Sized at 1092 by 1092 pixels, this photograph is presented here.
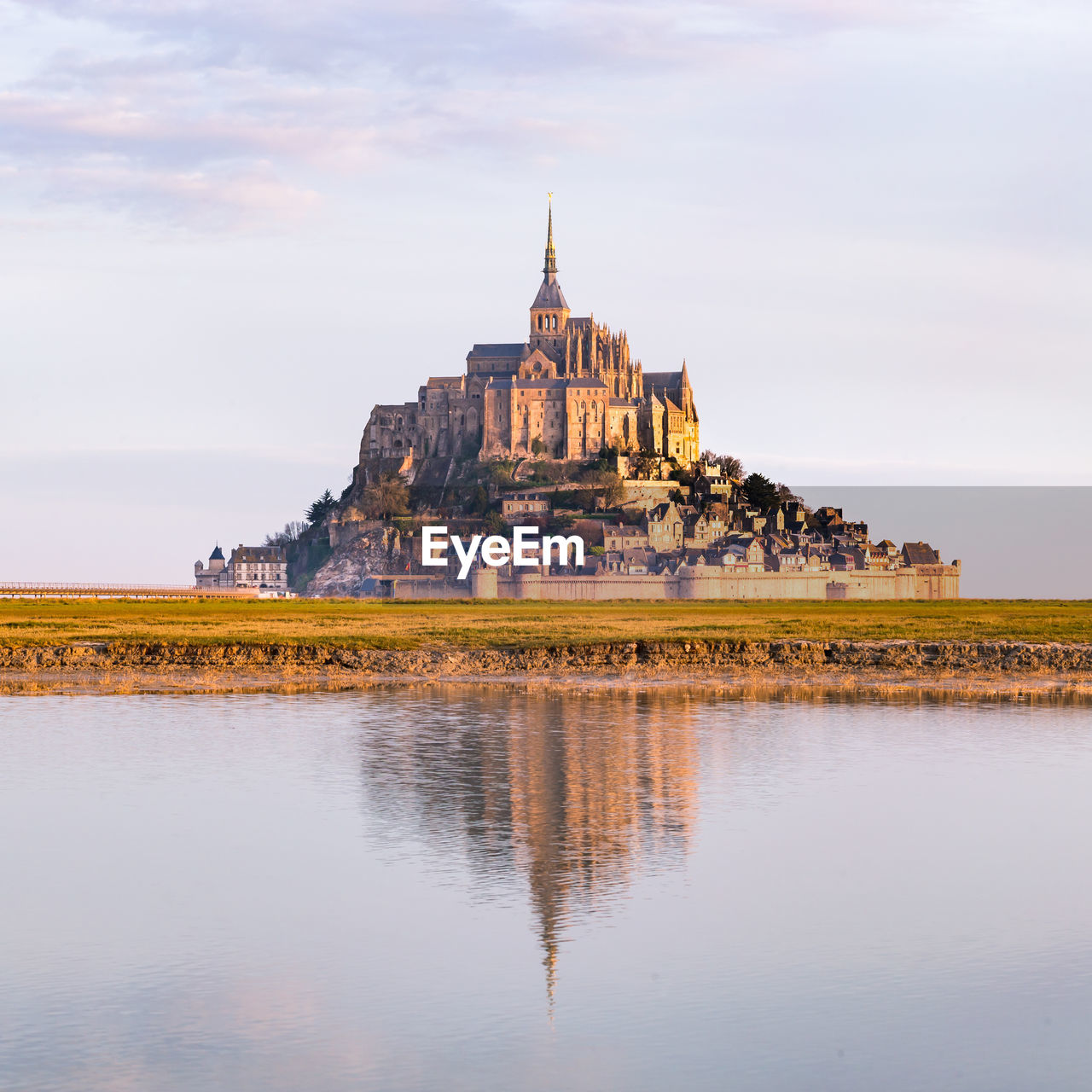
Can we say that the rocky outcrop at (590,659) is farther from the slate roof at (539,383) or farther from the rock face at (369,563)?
the slate roof at (539,383)

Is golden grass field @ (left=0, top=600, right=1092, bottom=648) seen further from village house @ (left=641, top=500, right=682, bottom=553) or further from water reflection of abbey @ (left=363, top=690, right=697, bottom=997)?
village house @ (left=641, top=500, right=682, bottom=553)

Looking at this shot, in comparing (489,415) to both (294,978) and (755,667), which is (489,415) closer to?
(755,667)

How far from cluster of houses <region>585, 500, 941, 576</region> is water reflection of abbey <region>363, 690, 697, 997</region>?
378 feet

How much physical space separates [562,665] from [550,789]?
27.6 meters

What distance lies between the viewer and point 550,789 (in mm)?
31219

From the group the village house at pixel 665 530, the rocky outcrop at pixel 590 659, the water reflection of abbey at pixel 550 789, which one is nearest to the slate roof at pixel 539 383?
the village house at pixel 665 530

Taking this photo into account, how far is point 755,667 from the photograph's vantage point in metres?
58.8

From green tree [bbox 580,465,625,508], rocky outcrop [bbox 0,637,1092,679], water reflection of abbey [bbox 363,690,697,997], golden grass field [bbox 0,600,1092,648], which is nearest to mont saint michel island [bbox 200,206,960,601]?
green tree [bbox 580,465,625,508]

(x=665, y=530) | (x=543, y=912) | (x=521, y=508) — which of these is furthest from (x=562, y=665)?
(x=521, y=508)

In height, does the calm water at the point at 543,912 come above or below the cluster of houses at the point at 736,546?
below

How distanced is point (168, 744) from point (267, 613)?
236 ft

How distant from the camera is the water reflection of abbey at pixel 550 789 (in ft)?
78.9

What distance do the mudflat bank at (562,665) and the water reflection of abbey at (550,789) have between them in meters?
9.21

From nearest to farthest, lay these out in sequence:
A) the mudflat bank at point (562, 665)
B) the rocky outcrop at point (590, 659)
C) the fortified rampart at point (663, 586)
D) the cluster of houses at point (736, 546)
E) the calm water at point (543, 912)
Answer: the calm water at point (543, 912) → the mudflat bank at point (562, 665) → the rocky outcrop at point (590, 659) → the fortified rampart at point (663, 586) → the cluster of houses at point (736, 546)
